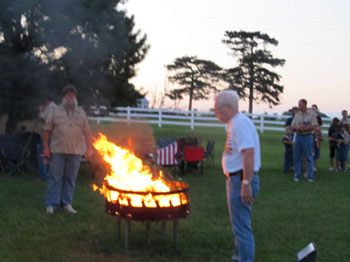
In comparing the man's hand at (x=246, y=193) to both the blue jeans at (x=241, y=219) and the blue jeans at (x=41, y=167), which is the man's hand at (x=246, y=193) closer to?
the blue jeans at (x=241, y=219)

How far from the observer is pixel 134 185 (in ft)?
16.5

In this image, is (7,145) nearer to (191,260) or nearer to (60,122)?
(60,122)

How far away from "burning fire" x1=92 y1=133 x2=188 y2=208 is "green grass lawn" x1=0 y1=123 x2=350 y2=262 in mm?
597

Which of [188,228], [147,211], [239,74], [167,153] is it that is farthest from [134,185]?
[239,74]

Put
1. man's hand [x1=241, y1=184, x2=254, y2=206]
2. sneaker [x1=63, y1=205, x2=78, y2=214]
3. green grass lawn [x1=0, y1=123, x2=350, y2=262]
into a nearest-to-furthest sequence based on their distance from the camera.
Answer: man's hand [x1=241, y1=184, x2=254, y2=206], green grass lawn [x1=0, y1=123, x2=350, y2=262], sneaker [x1=63, y1=205, x2=78, y2=214]

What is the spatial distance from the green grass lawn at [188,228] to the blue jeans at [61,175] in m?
0.26

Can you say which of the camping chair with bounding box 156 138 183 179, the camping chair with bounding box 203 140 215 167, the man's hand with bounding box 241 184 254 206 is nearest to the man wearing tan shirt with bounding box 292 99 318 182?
the camping chair with bounding box 203 140 215 167

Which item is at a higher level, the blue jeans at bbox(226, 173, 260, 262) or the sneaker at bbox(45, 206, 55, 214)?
the blue jeans at bbox(226, 173, 260, 262)

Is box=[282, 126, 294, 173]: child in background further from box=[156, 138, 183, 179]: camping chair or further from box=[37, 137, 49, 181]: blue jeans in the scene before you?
box=[37, 137, 49, 181]: blue jeans

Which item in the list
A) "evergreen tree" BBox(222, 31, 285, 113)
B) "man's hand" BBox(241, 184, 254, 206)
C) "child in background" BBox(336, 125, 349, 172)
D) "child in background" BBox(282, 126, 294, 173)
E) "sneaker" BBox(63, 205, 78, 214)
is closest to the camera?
"man's hand" BBox(241, 184, 254, 206)

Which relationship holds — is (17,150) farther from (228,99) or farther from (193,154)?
(228,99)

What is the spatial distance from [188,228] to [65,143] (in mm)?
2137

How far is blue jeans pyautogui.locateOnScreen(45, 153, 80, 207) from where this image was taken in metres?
6.51

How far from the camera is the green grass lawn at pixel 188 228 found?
4.89 m
